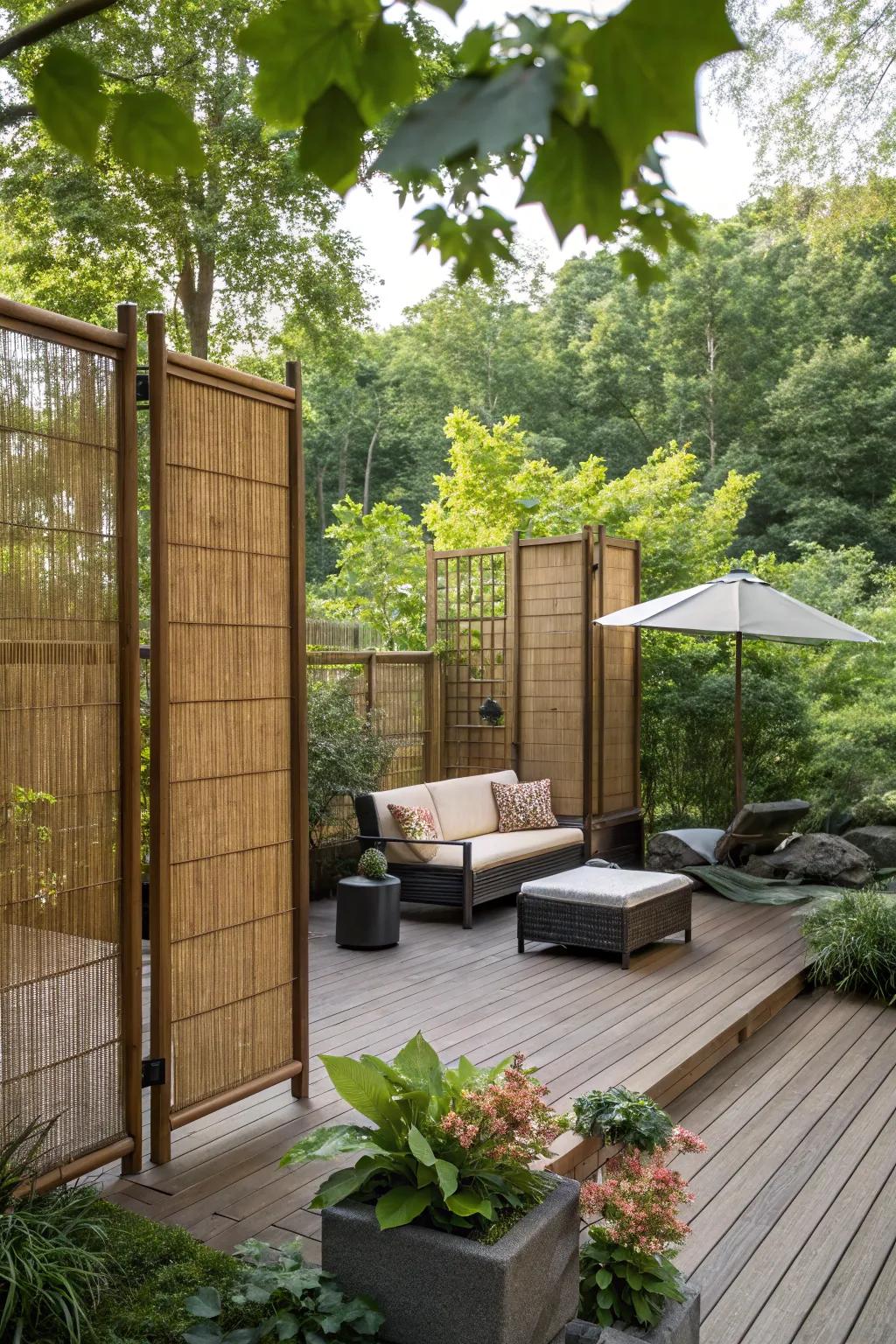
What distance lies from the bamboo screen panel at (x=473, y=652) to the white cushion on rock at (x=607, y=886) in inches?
98.6

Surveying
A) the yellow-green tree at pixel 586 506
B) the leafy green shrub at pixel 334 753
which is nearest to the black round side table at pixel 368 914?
the leafy green shrub at pixel 334 753

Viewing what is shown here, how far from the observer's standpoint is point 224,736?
Answer: 350 cm

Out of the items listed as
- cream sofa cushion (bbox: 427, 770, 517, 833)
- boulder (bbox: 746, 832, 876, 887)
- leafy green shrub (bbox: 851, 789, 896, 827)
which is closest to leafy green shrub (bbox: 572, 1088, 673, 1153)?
cream sofa cushion (bbox: 427, 770, 517, 833)

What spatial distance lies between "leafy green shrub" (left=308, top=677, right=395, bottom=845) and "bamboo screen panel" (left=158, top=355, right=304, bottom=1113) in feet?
10.7

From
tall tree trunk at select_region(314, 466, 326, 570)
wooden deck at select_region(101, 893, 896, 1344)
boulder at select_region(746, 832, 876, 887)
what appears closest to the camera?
wooden deck at select_region(101, 893, 896, 1344)

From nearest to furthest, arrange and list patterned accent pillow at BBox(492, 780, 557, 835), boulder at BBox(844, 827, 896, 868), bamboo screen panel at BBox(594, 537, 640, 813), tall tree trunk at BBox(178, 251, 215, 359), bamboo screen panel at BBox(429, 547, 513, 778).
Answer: patterned accent pillow at BBox(492, 780, 557, 835) → boulder at BBox(844, 827, 896, 868) → bamboo screen panel at BBox(594, 537, 640, 813) → bamboo screen panel at BBox(429, 547, 513, 778) → tall tree trunk at BBox(178, 251, 215, 359)

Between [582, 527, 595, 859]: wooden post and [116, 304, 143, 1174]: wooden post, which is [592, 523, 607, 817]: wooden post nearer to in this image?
[582, 527, 595, 859]: wooden post

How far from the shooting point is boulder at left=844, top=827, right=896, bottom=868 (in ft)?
26.5

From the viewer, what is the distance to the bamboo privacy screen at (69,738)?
2.82 meters

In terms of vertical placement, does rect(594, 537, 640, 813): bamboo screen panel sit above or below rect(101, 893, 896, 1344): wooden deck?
above

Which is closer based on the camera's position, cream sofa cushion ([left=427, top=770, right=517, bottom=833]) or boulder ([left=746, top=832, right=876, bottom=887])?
cream sofa cushion ([left=427, top=770, right=517, bottom=833])

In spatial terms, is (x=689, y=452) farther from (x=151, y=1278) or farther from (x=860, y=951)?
(x=151, y=1278)

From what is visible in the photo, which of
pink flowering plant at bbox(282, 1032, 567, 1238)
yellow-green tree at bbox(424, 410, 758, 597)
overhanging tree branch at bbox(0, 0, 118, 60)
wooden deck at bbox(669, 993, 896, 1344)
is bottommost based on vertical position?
wooden deck at bbox(669, 993, 896, 1344)

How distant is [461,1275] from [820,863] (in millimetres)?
6045
